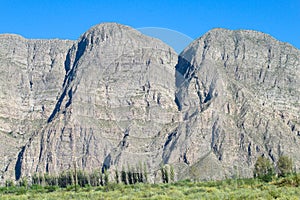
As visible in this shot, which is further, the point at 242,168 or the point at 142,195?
the point at 242,168

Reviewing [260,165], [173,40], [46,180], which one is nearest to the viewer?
[173,40]

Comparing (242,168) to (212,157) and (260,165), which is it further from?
(260,165)

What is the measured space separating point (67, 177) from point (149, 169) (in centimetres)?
6185

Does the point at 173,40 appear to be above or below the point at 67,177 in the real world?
above

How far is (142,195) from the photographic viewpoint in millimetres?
40094

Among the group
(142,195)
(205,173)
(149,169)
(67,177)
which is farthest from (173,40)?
(149,169)

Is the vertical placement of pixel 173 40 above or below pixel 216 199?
above

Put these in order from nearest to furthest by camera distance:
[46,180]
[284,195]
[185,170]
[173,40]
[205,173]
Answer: [284,195] < [173,40] < [46,180] < [205,173] < [185,170]

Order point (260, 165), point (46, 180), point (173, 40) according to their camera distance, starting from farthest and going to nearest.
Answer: point (46, 180) < point (260, 165) < point (173, 40)

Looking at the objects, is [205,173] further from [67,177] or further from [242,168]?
[67,177]

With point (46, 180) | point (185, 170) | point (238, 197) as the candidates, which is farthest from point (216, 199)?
point (185, 170)

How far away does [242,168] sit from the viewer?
195500mm

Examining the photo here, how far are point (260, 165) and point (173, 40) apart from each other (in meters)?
55.5

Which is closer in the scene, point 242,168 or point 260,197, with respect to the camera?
point 260,197
